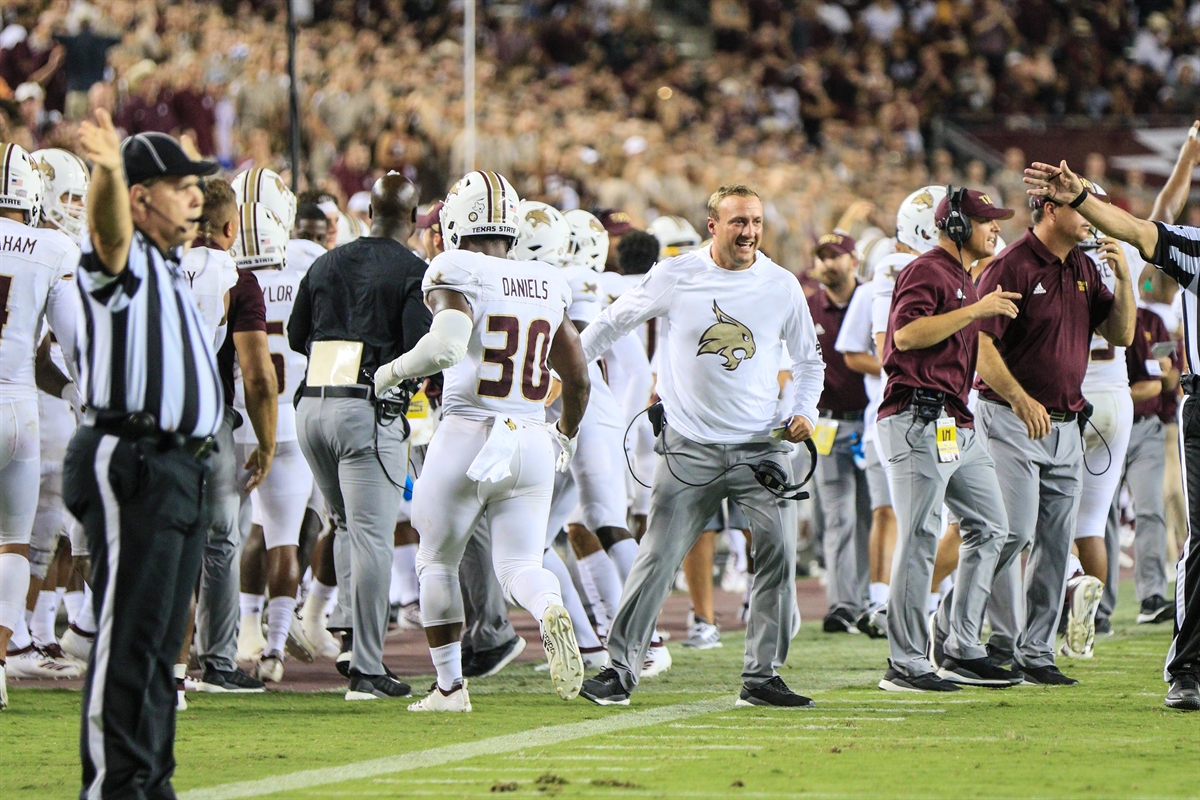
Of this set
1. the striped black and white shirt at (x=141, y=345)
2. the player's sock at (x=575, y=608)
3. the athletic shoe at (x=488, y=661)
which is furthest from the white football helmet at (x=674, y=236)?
the striped black and white shirt at (x=141, y=345)

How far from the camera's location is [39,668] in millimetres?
8523

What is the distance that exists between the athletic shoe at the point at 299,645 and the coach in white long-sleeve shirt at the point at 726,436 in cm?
247

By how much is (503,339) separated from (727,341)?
95 cm

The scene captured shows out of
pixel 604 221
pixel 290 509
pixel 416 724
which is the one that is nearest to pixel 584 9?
pixel 604 221

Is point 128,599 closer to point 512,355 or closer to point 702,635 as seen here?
point 512,355

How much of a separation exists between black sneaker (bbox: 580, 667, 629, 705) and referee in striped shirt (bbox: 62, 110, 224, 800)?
8.79ft

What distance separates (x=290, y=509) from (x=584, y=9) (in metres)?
20.6

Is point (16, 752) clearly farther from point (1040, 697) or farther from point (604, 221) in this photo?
point (604, 221)

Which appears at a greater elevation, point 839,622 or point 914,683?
point 914,683

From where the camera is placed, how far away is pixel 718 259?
760 cm

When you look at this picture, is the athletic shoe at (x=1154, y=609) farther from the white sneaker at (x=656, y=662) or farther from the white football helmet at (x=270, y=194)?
the white football helmet at (x=270, y=194)

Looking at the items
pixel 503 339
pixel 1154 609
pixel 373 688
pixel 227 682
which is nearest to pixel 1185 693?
pixel 503 339

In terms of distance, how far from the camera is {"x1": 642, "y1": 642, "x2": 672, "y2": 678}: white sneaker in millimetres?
8820

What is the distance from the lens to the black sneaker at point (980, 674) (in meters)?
8.08
